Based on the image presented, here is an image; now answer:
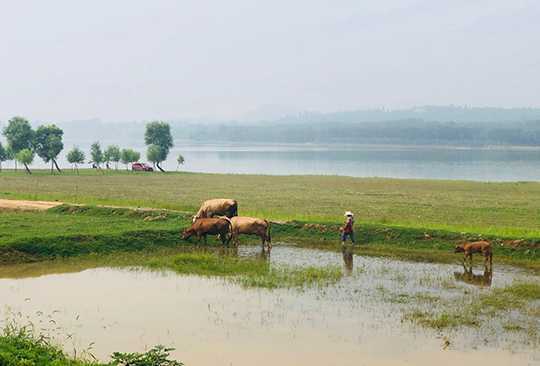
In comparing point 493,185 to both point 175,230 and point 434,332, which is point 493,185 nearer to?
point 175,230

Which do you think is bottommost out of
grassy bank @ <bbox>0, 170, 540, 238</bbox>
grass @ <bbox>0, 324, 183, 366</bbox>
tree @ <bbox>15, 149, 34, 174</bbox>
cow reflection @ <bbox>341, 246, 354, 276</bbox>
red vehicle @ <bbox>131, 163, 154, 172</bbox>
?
cow reflection @ <bbox>341, 246, 354, 276</bbox>

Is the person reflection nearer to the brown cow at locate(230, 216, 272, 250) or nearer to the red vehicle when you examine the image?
the brown cow at locate(230, 216, 272, 250)

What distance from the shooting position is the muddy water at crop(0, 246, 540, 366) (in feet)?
36.9

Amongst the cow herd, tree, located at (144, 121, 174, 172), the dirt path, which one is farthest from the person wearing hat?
tree, located at (144, 121, 174, 172)

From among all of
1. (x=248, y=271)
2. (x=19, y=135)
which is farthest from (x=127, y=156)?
(x=248, y=271)

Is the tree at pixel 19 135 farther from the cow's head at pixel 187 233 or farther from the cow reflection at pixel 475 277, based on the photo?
the cow reflection at pixel 475 277

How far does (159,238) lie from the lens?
23.3 metres

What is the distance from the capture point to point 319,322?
522 inches

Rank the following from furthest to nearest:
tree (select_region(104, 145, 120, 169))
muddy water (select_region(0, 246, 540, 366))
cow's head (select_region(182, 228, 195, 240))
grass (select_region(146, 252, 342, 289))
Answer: tree (select_region(104, 145, 120, 169)) → cow's head (select_region(182, 228, 195, 240)) → grass (select_region(146, 252, 342, 289)) → muddy water (select_region(0, 246, 540, 366))

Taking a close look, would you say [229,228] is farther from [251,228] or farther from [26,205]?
[26,205]

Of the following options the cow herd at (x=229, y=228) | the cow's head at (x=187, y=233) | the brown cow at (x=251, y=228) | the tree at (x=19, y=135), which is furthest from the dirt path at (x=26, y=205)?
the tree at (x=19, y=135)

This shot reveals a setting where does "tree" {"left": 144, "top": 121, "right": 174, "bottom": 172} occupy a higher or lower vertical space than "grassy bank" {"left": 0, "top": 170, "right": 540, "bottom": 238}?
higher

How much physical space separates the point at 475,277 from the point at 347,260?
4.38 meters

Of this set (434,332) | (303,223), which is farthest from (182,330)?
(303,223)
